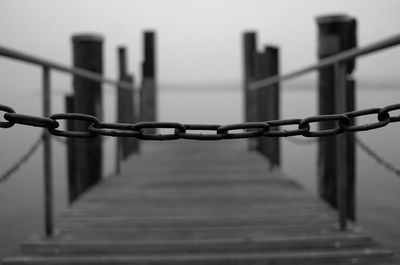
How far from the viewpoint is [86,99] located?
4.06 meters

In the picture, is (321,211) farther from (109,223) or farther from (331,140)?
(109,223)

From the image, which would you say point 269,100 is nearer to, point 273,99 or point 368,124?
point 273,99

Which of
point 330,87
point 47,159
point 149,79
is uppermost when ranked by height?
point 149,79

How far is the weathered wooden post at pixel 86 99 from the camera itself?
13.3ft

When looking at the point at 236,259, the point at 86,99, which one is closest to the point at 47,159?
the point at 236,259

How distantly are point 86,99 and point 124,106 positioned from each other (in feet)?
5.77

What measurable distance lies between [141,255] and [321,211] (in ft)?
4.24

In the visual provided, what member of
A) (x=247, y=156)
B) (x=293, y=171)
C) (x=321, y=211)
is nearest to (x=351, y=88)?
(x=321, y=211)

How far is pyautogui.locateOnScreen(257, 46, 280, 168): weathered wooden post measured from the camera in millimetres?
5184

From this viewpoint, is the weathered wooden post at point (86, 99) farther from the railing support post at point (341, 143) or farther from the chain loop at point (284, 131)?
the chain loop at point (284, 131)

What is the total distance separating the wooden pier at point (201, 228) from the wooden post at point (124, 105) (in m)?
1.34

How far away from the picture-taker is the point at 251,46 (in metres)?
6.94

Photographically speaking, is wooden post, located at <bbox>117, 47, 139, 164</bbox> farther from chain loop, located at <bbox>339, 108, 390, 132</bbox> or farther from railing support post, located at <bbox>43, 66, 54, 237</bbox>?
chain loop, located at <bbox>339, 108, 390, 132</bbox>

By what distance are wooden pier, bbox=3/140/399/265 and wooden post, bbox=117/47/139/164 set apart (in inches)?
52.6
